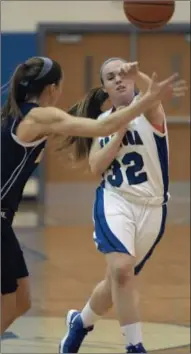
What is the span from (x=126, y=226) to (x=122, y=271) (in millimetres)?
219

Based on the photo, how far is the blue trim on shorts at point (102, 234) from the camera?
13.8 ft

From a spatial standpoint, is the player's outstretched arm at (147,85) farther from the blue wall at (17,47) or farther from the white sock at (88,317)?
the blue wall at (17,47)

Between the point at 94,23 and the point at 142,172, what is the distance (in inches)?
300

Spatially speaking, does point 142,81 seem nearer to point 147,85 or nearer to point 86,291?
point 147,85

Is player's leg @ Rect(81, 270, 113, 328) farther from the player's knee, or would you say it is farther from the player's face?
the player's face

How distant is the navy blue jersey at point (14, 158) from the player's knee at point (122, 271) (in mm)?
568

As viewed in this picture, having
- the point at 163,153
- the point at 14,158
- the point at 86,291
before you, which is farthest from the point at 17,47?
the point at 14,158

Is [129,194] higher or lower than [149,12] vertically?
lower

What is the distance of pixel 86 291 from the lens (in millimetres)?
6730

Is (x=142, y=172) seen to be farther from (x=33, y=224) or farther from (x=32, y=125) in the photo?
(x=33, y=224)

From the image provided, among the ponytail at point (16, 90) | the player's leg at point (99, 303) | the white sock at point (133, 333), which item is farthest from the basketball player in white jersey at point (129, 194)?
the ponytail at point (16, 90)

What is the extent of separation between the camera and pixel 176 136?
11664mm

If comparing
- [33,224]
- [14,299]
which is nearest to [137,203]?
[14,299]

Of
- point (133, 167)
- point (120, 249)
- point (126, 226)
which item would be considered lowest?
point (120, 249)
